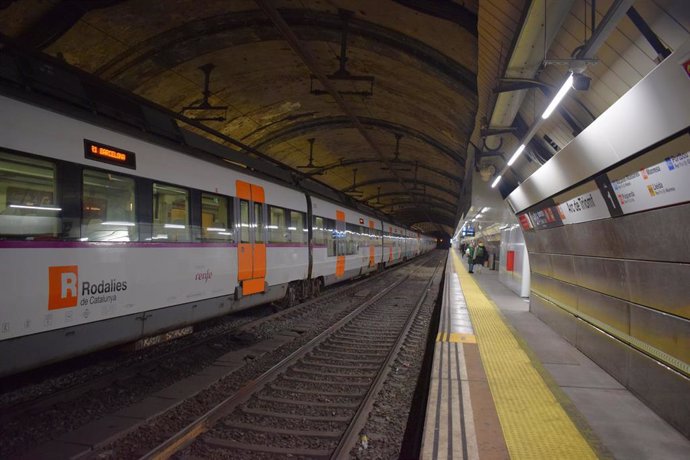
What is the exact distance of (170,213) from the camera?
6215 mm

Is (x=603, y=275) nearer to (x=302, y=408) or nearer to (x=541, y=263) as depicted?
(x=541, y=263)

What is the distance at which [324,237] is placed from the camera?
12.8 meters

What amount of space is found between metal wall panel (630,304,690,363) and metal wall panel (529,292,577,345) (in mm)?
2235

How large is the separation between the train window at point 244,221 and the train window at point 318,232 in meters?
3.68

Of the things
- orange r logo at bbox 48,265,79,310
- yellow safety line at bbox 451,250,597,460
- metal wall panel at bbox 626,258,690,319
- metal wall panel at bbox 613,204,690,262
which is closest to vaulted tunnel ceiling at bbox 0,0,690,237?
metal wall panel at bbox 613,204,690,262

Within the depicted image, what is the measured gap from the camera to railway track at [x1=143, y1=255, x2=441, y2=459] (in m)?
3.90

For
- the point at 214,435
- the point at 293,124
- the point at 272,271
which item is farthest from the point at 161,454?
the point at 293,124

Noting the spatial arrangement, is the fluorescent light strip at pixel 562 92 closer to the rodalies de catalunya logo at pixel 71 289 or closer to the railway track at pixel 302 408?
the railway track at pixel 302 408

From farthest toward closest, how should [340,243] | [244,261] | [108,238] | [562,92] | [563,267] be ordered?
[340,243]
[244,261]
[563,267]
[108,238]
[562,92]

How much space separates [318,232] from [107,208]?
734 cm

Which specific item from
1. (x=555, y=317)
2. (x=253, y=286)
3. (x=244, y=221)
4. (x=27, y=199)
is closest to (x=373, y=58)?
(x=244, y=221)

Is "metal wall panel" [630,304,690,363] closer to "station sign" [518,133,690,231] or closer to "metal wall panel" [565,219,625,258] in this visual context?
"metal wall panel" [565,219,625,258]

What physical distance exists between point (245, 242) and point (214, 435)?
4.28 m

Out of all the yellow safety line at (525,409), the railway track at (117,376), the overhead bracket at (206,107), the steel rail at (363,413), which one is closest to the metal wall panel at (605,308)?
the yellow safety line at (525,409)
